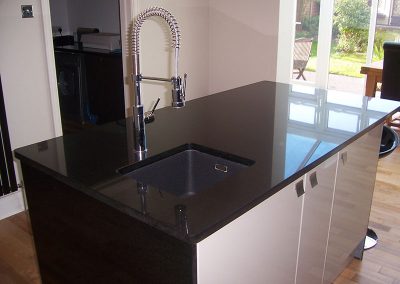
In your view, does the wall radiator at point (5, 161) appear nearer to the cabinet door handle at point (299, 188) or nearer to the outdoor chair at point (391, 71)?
the cabinet door handle at point (299, 188)

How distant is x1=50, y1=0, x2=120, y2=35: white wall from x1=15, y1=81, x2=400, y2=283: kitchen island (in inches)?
119

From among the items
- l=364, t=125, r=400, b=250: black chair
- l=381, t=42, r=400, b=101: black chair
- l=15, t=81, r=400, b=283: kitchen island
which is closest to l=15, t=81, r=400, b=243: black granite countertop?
l=15, t=81, r=400, b=283: kitchen island

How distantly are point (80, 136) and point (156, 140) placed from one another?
1.03 feet

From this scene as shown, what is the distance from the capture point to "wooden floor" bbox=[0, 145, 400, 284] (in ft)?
7.37

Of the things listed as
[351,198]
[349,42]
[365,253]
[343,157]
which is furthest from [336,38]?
[343,157]

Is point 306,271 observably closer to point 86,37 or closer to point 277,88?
point 277,88

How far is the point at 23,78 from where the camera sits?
2771 millimetres

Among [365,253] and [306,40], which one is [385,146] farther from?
[306,40]

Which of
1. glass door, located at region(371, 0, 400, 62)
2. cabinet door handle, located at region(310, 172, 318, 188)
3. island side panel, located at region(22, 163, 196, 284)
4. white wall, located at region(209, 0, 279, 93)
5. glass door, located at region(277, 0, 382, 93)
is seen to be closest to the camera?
island side panel, located at region(22, 163, 196, 284)

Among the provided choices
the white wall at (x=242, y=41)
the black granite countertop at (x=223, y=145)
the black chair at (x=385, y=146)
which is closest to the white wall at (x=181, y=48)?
the white wall at (x=242, y=41)

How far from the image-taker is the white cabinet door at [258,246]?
1.07 meters

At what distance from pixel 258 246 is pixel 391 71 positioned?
3.22 m

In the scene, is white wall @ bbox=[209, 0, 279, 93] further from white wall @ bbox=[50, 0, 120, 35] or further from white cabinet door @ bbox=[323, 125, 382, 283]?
white cabinet door @ bbox=[323, 125, 382, 283]

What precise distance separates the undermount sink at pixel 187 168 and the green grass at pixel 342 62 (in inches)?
155
